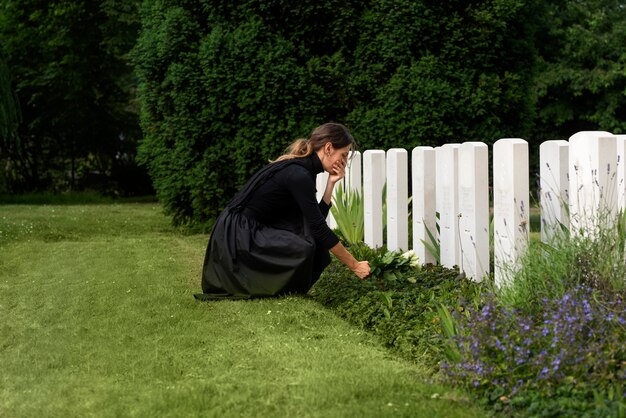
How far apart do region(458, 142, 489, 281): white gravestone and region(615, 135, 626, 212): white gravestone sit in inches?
49.1

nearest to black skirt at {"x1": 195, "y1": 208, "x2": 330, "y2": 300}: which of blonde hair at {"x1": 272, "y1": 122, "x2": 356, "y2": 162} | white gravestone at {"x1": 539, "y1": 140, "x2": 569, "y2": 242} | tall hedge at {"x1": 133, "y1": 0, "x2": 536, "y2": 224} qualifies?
blonde hair at {"x1": 272, "y1": 122, "x2": 356, "y2": 162}

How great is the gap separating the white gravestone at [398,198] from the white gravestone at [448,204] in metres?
1.04

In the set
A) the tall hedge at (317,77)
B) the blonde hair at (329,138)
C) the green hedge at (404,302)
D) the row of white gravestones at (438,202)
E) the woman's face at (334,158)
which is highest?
the tall hedge at (317,77)

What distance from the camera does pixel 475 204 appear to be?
6.56 meters

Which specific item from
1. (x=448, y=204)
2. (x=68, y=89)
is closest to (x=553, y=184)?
(x=448, y=204)

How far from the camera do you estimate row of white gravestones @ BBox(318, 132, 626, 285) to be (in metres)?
5.30

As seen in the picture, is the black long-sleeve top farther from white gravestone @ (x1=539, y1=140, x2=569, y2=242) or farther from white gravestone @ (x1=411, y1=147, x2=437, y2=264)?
white gravestone @ (x1=539, y1=140, x2=569, y2=242)

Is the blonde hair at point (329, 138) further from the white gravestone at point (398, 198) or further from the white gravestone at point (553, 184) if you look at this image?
the white gravestone at point (553, 184)

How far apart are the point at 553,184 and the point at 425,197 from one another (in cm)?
190

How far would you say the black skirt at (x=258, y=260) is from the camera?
7.01 meters

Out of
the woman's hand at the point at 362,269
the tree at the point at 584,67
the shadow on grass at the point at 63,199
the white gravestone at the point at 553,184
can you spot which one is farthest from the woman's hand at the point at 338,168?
the tree at the point at 584,67

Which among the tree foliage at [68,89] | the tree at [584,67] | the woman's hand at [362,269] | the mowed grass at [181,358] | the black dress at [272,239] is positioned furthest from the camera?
the tree at [584,67]

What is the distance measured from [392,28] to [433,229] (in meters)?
5.45

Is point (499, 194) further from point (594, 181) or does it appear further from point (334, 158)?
point (334, 158)
